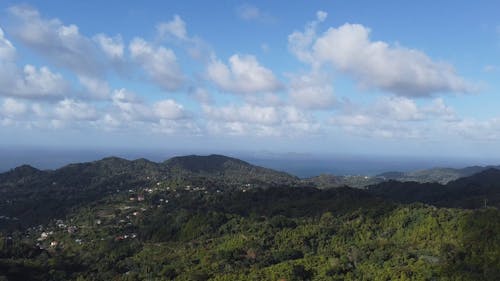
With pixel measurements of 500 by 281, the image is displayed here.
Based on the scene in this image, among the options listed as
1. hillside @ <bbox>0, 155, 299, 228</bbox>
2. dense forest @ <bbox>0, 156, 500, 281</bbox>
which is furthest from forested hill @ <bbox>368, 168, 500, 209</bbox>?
hillside @ <bbox>0, 155, 299, 228</bbox>

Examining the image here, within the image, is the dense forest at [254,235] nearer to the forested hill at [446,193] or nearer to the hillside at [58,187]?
the forested hill at [446,193]

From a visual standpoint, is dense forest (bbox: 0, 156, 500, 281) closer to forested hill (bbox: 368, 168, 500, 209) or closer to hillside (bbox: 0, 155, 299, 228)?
forested hill (bbox: 368, 168, 500, 209)

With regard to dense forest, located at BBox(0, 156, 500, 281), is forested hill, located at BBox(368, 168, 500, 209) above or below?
above

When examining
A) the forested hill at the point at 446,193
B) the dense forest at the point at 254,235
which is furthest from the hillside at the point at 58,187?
the forested hill at the point at 446,193

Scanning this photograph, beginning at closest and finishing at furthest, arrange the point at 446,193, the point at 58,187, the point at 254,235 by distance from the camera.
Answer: the point at 254,235 < the point at 446,193 < the point at 58,187

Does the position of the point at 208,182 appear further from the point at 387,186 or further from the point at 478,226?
the point at 478,226

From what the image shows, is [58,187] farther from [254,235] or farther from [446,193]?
[446,193]

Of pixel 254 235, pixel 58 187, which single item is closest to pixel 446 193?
pixel 254 235

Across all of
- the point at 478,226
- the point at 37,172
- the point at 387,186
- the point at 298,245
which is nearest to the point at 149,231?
the point at 298,245
